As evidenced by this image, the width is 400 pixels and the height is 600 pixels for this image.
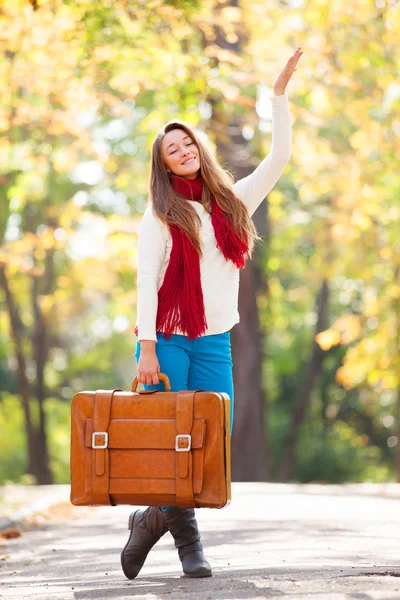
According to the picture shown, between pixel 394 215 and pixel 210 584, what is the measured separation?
1171 cm

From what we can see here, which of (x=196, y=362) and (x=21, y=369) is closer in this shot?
(x=196, y=362)

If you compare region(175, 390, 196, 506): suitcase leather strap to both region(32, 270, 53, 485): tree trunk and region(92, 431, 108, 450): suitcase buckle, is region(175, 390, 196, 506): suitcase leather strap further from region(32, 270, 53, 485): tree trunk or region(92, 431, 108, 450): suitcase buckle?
region(32, 270, 53, 485): tree trunk

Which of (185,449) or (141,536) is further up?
(185,449)

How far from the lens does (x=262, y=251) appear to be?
1742cm

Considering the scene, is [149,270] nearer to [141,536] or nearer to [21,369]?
[141,536]

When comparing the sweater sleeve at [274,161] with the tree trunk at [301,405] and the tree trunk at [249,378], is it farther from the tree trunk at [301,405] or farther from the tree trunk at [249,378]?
the tree trunk at [301,405]

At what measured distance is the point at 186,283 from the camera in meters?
5.38

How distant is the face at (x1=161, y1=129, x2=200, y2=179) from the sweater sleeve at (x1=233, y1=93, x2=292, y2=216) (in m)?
0.27

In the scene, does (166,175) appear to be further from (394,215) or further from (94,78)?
(394,215)

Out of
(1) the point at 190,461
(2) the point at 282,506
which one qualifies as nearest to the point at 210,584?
(1) the point at 190,461

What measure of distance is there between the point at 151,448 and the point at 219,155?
35.1 ft

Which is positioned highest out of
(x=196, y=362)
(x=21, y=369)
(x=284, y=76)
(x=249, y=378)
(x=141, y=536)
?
(x=284, y=76)

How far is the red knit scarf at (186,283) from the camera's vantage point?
17.6 feet

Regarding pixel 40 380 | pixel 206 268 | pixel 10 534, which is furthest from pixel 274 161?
pixel 40 380
